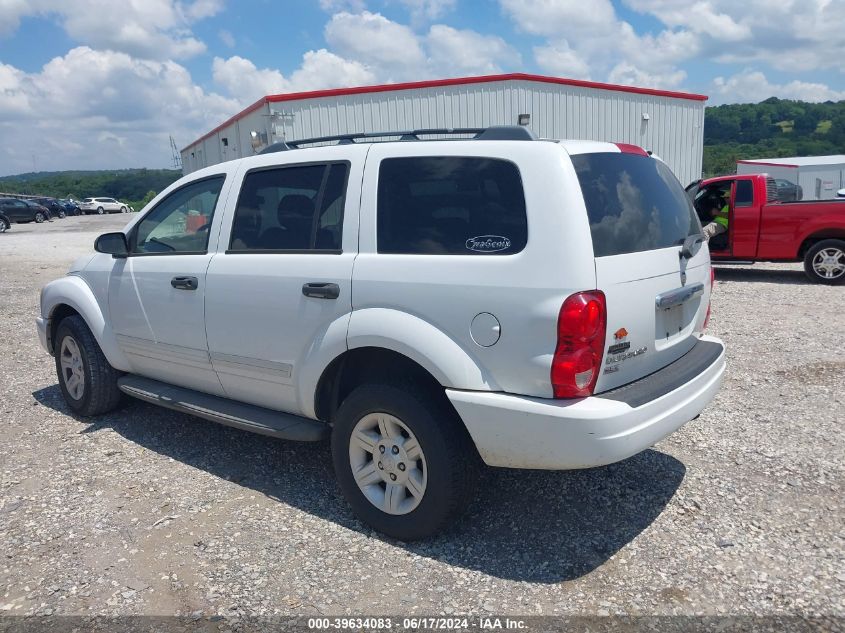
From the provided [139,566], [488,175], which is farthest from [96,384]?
[488,175]

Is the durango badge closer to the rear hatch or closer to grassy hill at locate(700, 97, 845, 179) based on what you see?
the rear hatch

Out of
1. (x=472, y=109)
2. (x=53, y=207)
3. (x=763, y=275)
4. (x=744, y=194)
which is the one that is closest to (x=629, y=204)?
(x=744, y=194)

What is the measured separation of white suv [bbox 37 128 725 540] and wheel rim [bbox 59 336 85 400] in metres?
1.25

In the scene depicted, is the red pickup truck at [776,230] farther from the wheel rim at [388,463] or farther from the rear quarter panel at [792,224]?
the wheel rim at [388,463]

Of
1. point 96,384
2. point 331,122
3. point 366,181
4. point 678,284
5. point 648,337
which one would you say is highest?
point 331,122

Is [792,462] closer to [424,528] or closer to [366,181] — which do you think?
[424,528]

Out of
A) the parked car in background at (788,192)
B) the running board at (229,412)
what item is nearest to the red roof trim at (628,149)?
the running board at (229,412)

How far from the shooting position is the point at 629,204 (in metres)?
3.21

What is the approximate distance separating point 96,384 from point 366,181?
9.71 ft

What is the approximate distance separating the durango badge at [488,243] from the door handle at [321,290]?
0.76 m

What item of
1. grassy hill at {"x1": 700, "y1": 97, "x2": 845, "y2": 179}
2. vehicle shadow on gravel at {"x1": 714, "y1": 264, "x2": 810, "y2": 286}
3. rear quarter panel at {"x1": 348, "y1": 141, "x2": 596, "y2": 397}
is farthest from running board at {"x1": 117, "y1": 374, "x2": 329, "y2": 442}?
grassy hill at {"x1": 700, "y1": 97, "x2": 845, "y2": 179}

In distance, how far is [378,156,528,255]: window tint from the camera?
9.87 ft

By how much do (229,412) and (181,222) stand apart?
142cm

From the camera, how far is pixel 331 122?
16969mm
